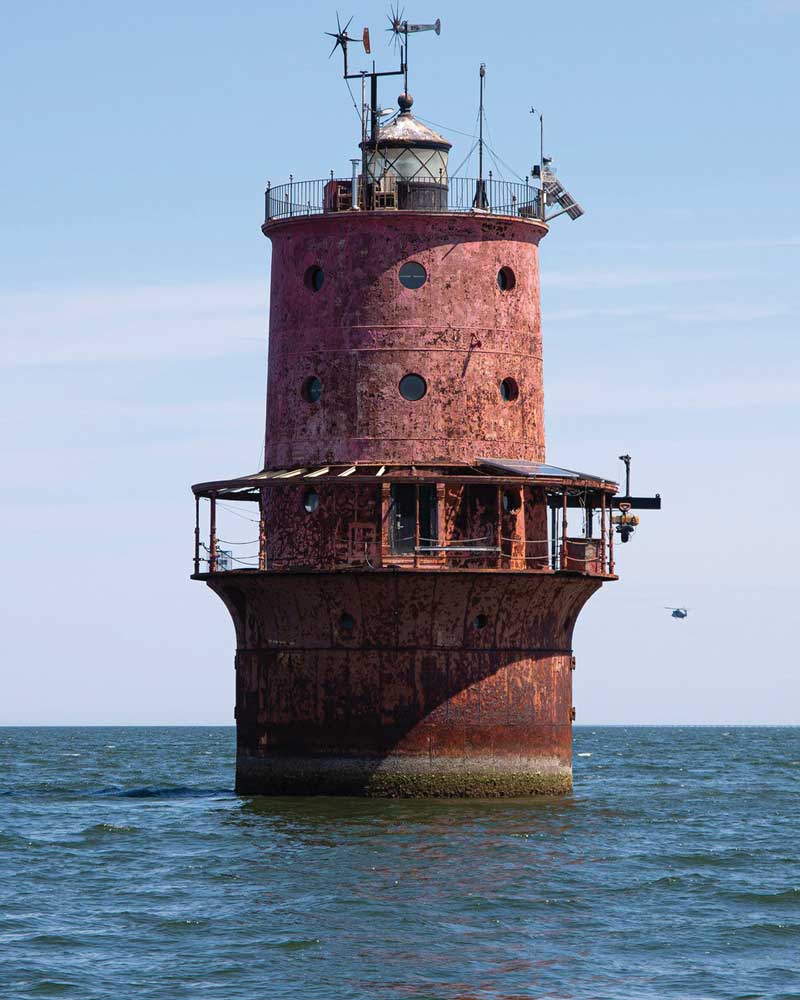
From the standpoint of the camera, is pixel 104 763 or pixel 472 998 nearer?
pixel 472 998

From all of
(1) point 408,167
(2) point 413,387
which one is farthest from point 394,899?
(1) point 408,167

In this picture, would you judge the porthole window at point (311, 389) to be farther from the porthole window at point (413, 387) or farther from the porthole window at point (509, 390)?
the porthole window at point (509, 390)

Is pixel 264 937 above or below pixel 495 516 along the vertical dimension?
below

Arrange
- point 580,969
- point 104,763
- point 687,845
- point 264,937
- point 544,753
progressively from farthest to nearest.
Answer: point 104,763
point 544,753
point 687,845
point 264,937
point 580,969

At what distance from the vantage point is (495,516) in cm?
4006

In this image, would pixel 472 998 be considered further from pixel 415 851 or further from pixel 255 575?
pixel 255 575

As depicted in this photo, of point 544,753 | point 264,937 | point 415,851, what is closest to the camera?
point 264,937

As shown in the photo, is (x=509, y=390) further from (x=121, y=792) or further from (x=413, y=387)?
Answer: (x=121, y=792)

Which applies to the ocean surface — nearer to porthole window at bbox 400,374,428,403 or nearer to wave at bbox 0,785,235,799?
wave at bbox 0,785,235,799

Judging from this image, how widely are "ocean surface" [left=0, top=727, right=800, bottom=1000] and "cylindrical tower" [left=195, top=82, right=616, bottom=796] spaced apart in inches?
50.7

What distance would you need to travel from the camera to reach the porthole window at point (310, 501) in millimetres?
Result: 40306

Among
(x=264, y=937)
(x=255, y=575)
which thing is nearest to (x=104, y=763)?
(x=255, y=575)

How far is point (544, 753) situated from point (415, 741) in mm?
2827

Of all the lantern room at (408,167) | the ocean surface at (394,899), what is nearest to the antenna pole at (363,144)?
the lantern room at (408,167)
